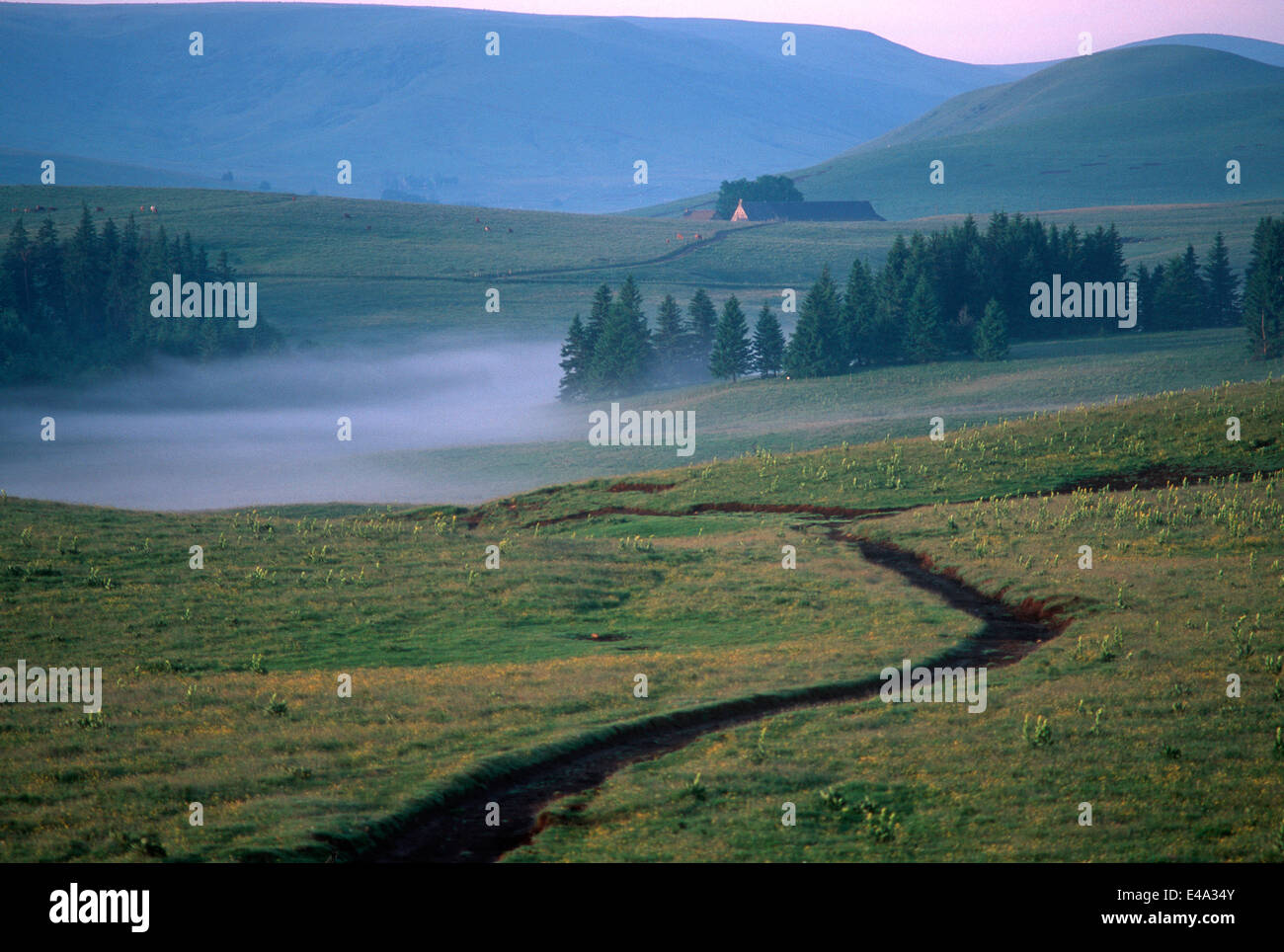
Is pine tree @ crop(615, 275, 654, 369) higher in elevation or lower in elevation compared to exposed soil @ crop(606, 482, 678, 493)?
higher

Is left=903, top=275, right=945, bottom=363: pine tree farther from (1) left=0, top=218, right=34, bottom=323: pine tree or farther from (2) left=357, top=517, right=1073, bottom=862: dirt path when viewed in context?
(1) left=0, top=218, right=34, bottom=323: pine tree

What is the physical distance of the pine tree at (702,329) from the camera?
4628 inches

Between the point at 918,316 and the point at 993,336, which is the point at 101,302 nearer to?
the point at 918,316

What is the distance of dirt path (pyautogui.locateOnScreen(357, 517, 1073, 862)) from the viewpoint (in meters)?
14.5

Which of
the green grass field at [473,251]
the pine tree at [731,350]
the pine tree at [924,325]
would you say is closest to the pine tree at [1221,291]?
the pine tree at [924,325]

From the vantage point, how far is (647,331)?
371ft

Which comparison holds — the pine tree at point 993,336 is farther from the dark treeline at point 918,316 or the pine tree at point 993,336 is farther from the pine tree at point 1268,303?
the pine tree at point 1268,303

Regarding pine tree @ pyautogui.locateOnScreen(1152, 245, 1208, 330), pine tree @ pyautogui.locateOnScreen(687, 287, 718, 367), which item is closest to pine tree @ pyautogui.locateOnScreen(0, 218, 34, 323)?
pine tree @ pyautogui.locateOnScreen(687, 287, 718, 367)

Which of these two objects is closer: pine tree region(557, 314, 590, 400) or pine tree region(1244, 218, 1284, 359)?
pine tree region(1244, 218, 1284, 359)

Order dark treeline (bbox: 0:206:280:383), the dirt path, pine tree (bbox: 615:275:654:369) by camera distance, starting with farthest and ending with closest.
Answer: dark treeline (bbox: 0:206:280:383) → pine tree (bbox: 615:275:654:369) → the dirt path

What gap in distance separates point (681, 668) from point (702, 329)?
319 ft

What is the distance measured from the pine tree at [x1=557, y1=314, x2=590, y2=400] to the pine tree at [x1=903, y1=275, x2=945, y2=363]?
32061mm
